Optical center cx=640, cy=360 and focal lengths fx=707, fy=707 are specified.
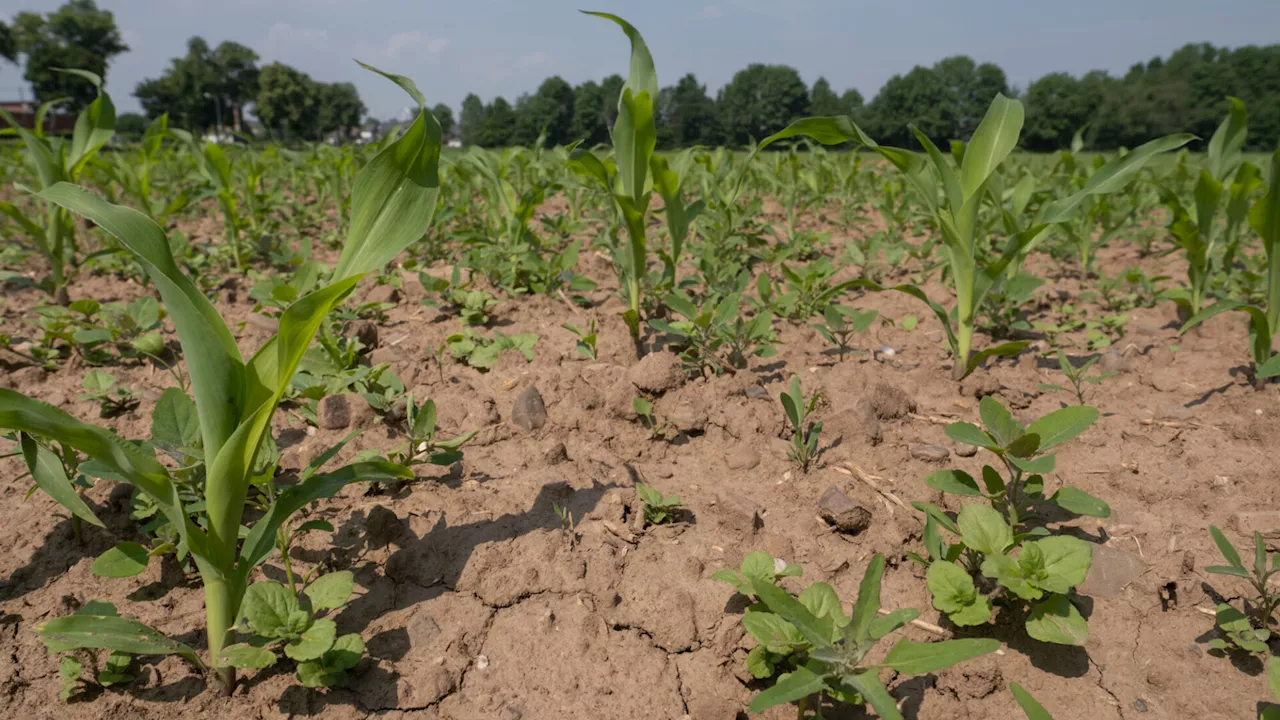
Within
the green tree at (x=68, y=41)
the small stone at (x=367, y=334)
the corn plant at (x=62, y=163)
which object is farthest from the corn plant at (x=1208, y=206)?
the green tree at (x=68, y=41)

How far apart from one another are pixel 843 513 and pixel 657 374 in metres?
0.81

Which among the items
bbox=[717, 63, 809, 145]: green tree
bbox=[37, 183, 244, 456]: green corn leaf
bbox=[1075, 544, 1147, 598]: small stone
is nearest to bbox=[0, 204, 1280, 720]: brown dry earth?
bbox=[1075, 544, 1147, 598]: small stone

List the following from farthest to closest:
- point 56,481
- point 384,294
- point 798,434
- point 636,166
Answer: point 384,294
point 636,166
point 798,434
point 56,481

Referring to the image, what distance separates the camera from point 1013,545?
1416 millimetres

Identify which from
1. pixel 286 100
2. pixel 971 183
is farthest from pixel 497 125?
pixel 971 183

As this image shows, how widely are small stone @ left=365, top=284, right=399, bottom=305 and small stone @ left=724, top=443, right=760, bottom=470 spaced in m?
1.86

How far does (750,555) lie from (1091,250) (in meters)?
3.71

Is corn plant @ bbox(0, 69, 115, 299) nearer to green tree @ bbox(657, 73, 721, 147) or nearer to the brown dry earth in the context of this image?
the brown dry earth

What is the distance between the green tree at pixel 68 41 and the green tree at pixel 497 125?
36.5 meters

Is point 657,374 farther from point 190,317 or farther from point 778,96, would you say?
point 778,96

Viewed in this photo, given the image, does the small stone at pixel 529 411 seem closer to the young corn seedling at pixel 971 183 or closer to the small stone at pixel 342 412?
the small stone at pixel 342 412

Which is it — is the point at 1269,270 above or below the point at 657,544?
above

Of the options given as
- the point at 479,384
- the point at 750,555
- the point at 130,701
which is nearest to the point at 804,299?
the point at 479,384

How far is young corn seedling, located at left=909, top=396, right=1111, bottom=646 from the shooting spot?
52.5 inches
